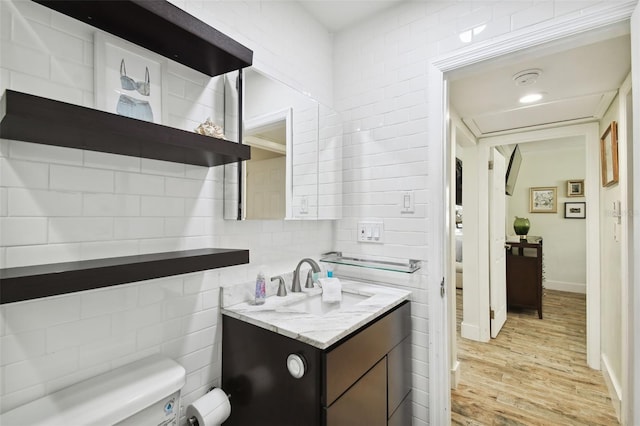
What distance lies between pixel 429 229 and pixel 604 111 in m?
2.30

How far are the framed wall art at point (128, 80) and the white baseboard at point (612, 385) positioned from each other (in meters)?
3.22

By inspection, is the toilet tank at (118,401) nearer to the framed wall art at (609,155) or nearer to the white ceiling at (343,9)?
the white ceiling at (343,9)

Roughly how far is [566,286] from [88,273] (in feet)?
21.3

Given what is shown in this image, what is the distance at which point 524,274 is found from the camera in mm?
4051

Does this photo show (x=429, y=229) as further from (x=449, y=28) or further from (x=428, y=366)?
(x=449, y=28)

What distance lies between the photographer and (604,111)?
8.65 ft

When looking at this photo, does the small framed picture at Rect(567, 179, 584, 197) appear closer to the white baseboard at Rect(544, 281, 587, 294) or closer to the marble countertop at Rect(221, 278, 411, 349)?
the white baseboard at Rect(544, 281, 587, 294)

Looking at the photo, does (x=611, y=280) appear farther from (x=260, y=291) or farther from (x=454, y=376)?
(x=260, y=291)

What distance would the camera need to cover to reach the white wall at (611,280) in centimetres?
212

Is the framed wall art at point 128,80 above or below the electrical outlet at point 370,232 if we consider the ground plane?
above

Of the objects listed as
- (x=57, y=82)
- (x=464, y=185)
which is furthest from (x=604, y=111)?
(x=57, y=82)

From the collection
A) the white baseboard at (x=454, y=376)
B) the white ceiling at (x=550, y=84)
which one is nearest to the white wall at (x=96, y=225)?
the white ceiling at (x=550, y=84)

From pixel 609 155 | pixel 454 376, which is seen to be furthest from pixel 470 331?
pixel 609 155

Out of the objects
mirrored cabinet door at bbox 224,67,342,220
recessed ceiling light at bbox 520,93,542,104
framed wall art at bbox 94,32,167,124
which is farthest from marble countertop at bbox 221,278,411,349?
recessed ceiling light at bbox 520,93,542,104
